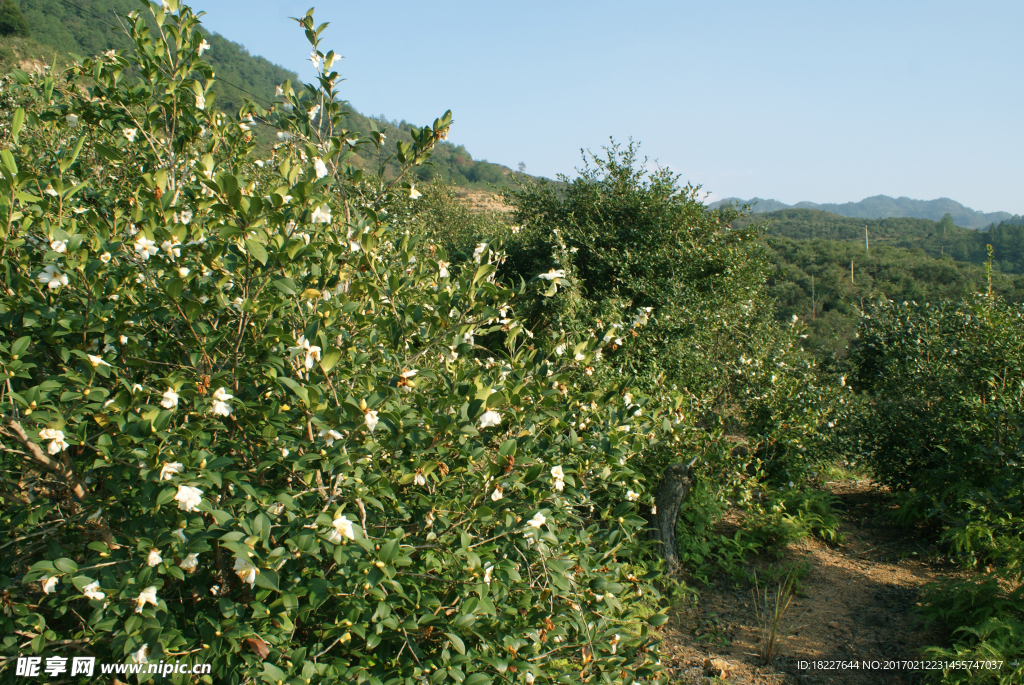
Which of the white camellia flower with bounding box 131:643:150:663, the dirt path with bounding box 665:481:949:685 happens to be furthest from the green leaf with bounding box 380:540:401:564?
the dirt path with bounding box 665:481:949:685

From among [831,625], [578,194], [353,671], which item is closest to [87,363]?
[353,671]

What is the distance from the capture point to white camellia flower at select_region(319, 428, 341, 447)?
157cm

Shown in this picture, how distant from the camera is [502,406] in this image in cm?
182

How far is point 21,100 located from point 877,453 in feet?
35.7

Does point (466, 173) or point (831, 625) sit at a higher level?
point (466, 173)

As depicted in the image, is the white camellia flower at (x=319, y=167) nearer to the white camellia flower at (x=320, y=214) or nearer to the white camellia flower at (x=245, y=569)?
the white camellia flower at (x=320, y=214)

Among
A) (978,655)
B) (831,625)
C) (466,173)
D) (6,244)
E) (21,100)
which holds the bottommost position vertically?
(831,625)

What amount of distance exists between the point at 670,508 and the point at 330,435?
14.1 feet

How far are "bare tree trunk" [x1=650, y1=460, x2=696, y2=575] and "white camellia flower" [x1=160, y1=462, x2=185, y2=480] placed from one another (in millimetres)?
4374

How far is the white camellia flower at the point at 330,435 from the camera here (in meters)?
1.57

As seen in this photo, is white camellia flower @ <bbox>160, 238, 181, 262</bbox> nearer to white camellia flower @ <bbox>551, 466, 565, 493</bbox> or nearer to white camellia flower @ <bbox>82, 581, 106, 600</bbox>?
white camellia flower @ <bbox>82, 581, 106, 600</bbox>

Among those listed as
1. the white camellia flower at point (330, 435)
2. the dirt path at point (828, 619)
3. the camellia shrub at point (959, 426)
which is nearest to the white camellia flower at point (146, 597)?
the white camellia flower at point (330, 435)

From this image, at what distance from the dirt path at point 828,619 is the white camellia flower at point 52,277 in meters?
4.01

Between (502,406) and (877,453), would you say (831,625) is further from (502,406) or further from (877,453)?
(502,406)
